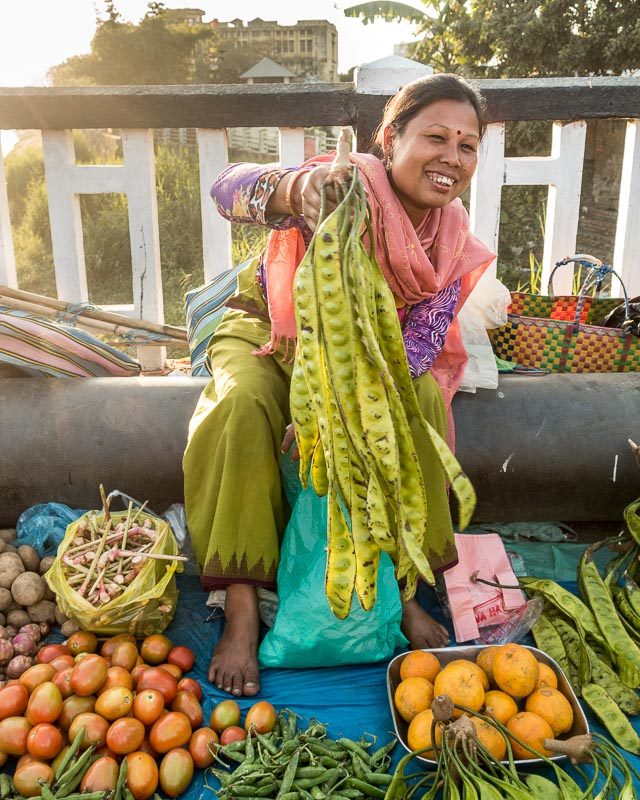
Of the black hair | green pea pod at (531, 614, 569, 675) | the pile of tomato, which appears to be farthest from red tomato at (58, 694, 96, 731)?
the black hair

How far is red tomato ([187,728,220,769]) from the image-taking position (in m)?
1.96

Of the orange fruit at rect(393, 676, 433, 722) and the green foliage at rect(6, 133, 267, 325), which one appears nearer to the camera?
the orange fruit at rect(393, 676, 433, 722)

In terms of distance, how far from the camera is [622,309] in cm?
322

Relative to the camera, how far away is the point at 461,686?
78.2 inches

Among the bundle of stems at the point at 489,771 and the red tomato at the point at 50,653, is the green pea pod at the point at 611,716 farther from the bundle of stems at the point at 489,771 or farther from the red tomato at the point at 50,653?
the red tomato at the point at 50,653

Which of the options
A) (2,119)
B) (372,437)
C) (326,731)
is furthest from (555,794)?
(2,119)

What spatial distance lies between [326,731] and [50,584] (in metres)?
0.99

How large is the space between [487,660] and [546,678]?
0.56ft

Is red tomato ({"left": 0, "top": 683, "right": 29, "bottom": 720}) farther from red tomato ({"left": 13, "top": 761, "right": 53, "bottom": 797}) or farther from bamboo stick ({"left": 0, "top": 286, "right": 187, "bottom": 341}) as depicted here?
bamboo stick ({"left": 0, "top": 286, "right": 187, "bottom": 341})

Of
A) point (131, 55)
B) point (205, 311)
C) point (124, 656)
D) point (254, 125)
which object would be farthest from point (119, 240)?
point (131, 55)

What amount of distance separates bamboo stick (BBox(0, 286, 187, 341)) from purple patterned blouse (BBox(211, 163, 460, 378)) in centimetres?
126

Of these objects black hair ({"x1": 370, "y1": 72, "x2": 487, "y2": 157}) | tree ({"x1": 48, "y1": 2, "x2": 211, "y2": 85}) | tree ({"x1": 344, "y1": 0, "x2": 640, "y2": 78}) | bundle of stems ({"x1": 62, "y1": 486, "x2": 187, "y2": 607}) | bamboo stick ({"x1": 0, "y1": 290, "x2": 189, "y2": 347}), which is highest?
tree ({"x1": 48, "y1": 2, "x2": 211, "y2": 85})

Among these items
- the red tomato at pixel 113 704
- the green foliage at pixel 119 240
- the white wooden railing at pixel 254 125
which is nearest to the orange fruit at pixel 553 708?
the red tomato at pixel 113 704

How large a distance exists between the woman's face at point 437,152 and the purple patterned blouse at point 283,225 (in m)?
0.37
